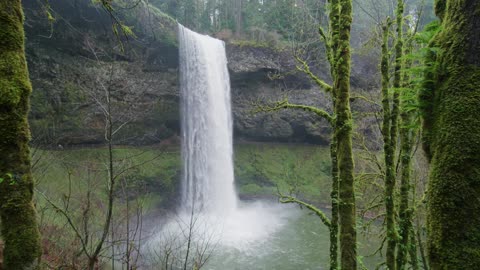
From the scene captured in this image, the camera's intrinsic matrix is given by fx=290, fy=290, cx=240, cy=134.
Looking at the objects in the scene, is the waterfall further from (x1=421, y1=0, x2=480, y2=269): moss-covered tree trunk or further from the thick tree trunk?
(x1=421, y1=0, x2=480, y2=269): moss-covered tree trunk

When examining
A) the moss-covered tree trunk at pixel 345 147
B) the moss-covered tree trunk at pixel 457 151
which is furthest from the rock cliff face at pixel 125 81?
the moss-covered tree trunk at pixel 457 151

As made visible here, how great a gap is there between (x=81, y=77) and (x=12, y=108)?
17387 millimetres

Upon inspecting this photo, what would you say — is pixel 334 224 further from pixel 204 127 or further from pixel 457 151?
pixel 204 127

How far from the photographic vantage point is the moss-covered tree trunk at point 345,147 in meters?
3.64

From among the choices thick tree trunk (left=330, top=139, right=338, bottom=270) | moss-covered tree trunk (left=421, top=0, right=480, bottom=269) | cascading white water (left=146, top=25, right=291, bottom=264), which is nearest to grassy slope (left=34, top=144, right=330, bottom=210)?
cascading white water (left=146, top=25, right=291, bottom=264)

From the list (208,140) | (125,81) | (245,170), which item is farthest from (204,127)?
(125,81)

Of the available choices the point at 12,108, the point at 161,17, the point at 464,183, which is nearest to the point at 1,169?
the point at 12,108

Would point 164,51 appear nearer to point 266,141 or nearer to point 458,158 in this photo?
point 266,141

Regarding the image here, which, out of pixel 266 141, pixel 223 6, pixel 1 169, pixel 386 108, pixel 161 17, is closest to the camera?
pixel 1 169

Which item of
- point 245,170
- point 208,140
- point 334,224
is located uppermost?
point 208,140

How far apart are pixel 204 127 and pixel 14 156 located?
18.6 m

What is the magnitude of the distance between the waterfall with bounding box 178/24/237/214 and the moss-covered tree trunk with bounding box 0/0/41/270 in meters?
17.3

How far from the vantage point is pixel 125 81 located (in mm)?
19297

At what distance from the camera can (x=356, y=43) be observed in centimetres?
2973
